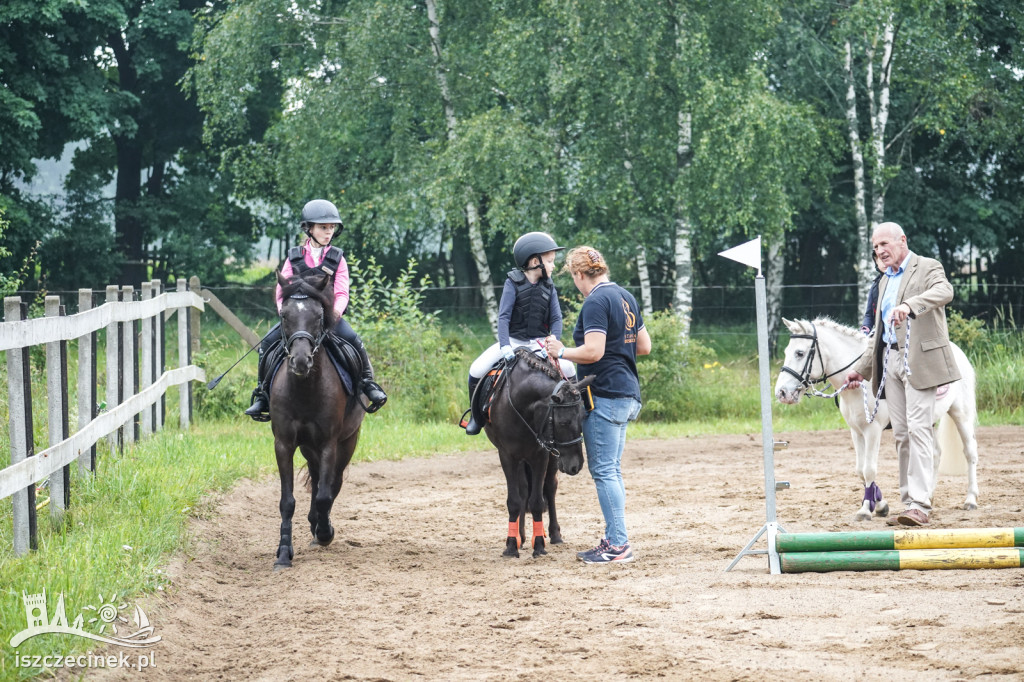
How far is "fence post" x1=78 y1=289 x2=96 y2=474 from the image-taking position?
26.8ft

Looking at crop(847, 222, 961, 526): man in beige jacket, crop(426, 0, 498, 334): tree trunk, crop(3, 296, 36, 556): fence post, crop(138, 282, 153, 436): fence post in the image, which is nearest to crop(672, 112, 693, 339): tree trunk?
crop(426, 0, 498, 334): tree trunk

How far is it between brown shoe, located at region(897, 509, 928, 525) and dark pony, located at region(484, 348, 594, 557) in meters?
2.53

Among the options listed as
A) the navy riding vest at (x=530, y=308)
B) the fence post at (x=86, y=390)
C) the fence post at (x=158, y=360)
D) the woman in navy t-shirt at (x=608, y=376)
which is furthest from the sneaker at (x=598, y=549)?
the fence post at (x=158, y=360)

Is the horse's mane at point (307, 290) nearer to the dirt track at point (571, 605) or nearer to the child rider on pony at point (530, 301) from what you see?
the child rider on pony at point (530, 301)

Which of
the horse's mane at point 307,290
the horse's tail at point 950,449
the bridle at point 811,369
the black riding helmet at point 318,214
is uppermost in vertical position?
the black riding helmet at point 318,214

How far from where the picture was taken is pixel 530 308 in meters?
7.68

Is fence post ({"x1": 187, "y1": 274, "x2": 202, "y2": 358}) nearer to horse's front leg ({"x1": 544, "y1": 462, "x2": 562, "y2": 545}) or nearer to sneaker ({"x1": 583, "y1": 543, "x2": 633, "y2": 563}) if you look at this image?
horse's front leg ({"x1": 544, "y1": 462, "x2": 562, "y2": 545})

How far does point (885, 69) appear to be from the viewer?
22141 millimetres

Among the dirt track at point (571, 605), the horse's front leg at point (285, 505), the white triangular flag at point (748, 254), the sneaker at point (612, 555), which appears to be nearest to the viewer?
the dirt track at point (571, 605)

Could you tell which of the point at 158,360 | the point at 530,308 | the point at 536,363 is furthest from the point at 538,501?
the point at 158,360

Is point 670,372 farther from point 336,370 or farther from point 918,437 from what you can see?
point 336,370

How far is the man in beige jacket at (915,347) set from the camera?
25.7ft

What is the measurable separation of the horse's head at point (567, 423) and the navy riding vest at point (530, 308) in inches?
29.9

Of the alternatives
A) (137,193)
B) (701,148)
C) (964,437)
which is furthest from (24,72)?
(964,437)
